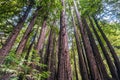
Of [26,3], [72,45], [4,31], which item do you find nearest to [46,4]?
[26,3]

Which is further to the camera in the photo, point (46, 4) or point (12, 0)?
point (12, 0)

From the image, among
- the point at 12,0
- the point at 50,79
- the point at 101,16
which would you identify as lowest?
the point at 50,79

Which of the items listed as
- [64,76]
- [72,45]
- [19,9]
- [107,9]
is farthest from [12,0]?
[72,45]

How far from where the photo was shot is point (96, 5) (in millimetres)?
10242

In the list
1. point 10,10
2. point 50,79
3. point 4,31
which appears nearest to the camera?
point 10,10

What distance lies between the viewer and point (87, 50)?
8.59 meters

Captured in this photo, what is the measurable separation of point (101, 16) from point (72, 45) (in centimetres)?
565

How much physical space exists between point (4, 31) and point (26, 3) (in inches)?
82.7

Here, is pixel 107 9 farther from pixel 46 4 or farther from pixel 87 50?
pixel 46 4

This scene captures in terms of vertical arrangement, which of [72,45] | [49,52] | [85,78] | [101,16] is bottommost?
[72,45]

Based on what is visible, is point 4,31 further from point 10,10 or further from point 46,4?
point 46,4

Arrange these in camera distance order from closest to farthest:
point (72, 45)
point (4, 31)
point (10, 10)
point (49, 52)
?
point (10, 10), point (4, 31), point (49, 52), point (72, 45)

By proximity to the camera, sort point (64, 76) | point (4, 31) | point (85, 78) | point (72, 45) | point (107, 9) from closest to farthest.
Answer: point (64, 76) → point (4, 31) → point (85, 78) → point (107, 9) → point (72, 45)

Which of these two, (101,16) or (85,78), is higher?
(101,16)
